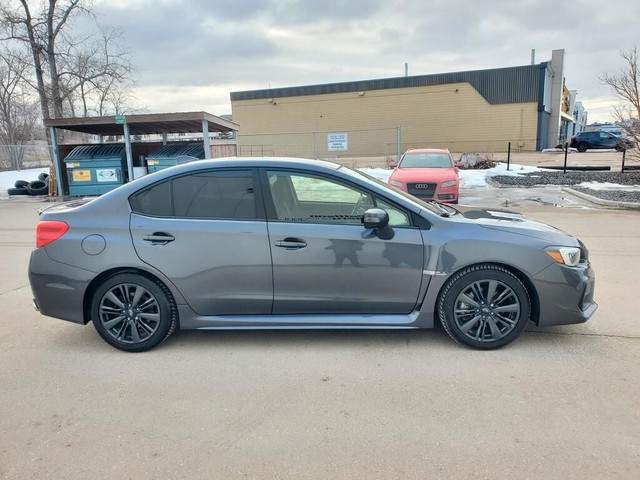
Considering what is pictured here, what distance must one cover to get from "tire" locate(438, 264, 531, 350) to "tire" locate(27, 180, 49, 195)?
57.4 feet

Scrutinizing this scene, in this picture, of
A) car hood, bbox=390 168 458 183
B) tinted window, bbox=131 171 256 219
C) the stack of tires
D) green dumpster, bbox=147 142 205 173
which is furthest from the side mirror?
the stack of tires

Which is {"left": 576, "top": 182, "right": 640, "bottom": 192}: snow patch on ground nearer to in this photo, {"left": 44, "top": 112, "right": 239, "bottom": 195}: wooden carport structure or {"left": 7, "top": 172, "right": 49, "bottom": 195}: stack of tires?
{"left": 44, "top": 112, "right": 239, "bottom": 195}: wooden carport structure

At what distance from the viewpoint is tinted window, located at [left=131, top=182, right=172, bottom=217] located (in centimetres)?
374

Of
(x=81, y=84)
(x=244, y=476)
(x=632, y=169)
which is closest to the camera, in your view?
(x=244, y=476)

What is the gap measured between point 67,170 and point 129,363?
1408 cm

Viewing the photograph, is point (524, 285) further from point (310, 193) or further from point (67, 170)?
point (67, 170)

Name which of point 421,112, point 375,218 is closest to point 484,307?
point 375,218

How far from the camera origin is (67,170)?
1533cm

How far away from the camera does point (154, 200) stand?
12.3 feet

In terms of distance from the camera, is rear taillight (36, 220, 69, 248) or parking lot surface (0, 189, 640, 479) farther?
rear taillight (36, 220, 69, 248)

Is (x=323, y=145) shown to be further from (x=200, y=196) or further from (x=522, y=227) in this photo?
(x=522, y=227)

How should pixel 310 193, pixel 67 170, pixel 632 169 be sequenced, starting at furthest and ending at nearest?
pixel 632 169, pixel 67 170, pixel 310 193

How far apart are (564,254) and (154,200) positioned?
335cm

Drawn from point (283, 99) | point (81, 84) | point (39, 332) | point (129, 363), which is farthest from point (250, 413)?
point (283, 99)
